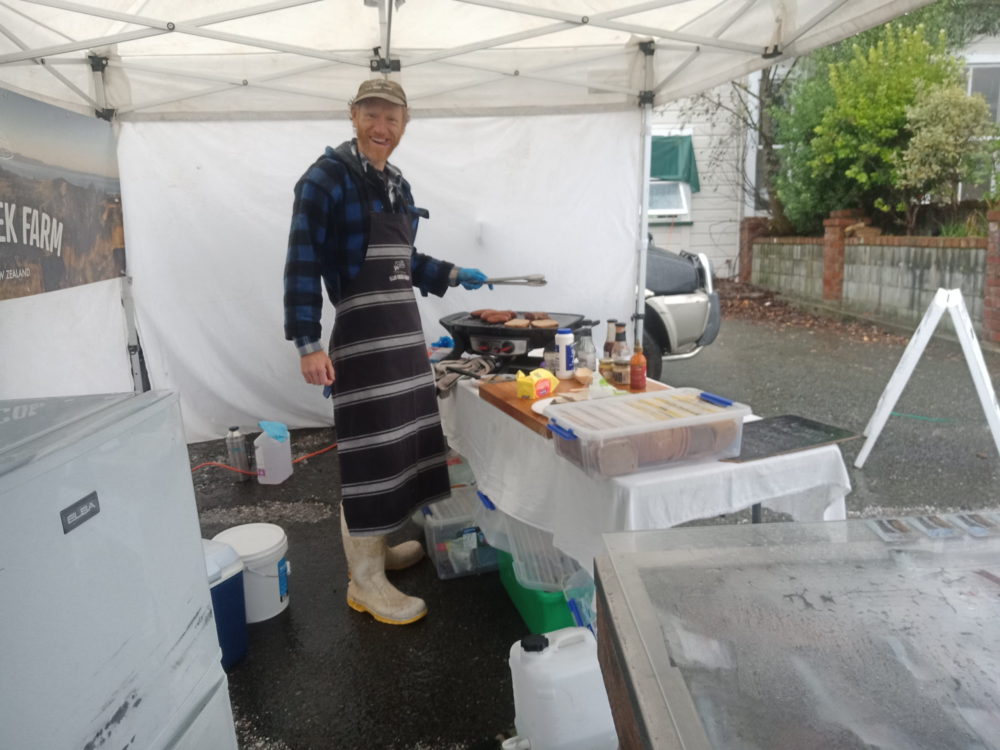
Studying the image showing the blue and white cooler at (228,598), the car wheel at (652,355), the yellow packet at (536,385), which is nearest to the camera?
the blue and white cooler at (228,598)

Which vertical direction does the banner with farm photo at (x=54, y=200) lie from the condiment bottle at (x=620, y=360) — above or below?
above

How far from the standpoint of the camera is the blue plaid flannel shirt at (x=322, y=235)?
7.82 ft

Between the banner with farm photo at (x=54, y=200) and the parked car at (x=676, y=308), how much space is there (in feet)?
13.2

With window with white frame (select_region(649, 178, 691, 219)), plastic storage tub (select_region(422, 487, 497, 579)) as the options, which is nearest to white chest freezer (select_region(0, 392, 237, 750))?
plastic storage tub (select_region(422, 487, 497, 579))

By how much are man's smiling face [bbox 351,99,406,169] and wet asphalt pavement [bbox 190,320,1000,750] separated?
1855 millimetres

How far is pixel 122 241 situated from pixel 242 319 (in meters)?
0.92

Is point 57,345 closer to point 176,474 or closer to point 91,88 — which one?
point 91,88

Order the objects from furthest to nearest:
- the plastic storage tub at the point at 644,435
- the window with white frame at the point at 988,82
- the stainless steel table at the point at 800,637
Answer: the window with white frame at the point at 988,82 → the plastic storage tub at the point at 644,435 → the stainless steel table at the point at 800,637

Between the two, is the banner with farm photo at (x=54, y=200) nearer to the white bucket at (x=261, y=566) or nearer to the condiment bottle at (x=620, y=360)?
the white bucket at (x=261, y=566)

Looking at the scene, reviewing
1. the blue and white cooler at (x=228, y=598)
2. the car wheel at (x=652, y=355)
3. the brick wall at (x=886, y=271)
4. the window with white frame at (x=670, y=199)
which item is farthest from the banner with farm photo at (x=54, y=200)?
the window with white frame at (x=670, y=199)

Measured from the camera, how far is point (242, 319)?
4945 millimetres

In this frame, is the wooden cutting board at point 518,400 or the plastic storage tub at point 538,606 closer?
the wooden cutting board at point 518,400

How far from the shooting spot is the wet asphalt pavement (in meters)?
2.18

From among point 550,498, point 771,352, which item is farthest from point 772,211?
point 550,498
